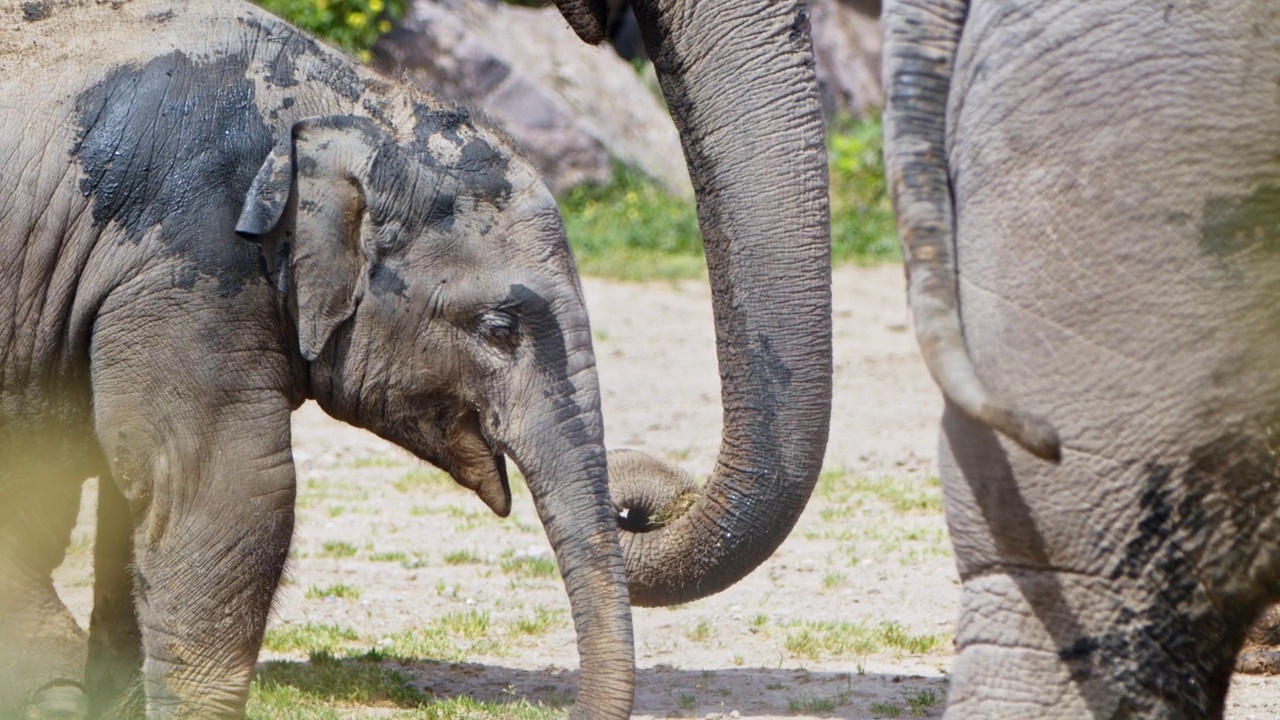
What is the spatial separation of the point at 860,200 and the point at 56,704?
1091 centimetres

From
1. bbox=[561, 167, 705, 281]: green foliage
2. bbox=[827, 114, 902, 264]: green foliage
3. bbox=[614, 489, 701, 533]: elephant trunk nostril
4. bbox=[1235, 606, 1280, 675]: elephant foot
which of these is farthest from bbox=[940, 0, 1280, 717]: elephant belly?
bbox=[827, 114, 902, 264]: green foliage

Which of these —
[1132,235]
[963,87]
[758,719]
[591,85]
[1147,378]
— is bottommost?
[758,719]

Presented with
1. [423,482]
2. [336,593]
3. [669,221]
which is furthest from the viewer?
[669,221]

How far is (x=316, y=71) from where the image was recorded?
4078mm

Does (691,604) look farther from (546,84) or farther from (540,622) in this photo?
(546,84)

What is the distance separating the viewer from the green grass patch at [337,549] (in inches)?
261

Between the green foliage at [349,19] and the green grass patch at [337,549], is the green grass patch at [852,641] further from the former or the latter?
the green foliage at [349,19]

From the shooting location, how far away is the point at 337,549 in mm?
6676

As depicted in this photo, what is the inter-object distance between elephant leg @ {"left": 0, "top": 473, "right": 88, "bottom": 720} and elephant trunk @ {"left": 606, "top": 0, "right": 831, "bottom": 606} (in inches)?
60.8

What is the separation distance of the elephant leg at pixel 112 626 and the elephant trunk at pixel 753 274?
137 cm

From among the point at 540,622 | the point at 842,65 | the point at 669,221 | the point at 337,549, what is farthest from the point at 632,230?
the point at 540,622

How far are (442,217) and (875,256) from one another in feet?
31.3

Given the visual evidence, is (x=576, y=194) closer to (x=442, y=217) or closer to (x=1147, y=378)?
(x=442, y=217)

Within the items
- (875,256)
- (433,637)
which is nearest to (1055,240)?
(433,637)
